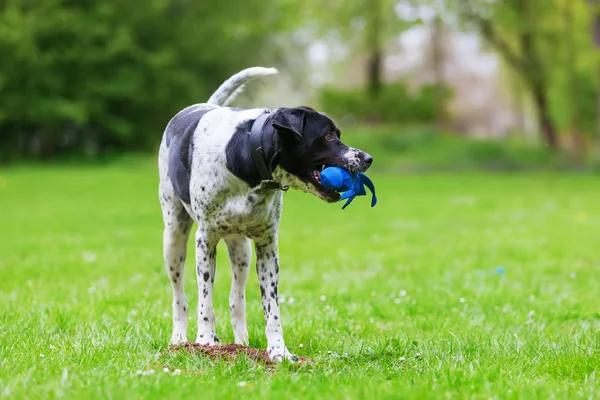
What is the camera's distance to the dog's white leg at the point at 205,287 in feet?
14.5

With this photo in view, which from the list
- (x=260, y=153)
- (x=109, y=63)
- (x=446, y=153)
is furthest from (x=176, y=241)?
(x=109, y=63)

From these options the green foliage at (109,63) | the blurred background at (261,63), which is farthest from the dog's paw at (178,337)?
the green foliage at (109,63)

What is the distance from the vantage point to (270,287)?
4.43 meters

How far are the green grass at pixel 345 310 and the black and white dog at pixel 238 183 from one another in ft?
1.23

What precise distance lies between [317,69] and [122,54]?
2142cm

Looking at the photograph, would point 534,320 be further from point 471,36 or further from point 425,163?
point 471,36

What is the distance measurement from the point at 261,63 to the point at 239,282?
32.2 m

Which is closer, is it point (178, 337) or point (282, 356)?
point (282, 356)

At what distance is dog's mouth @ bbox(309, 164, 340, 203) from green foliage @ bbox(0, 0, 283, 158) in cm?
2470

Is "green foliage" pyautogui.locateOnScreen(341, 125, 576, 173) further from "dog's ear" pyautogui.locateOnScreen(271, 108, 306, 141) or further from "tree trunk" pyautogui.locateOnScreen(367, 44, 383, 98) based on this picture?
"dog's ear" pyautogui.locateOnScreen(271, 108, 306, 141)

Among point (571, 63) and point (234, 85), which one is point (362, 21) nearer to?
point (571, 63)

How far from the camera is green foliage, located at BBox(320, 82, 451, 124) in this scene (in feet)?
104

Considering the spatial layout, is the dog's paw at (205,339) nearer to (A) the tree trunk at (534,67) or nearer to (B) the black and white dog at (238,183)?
(B) the black and white dog at (238,183)

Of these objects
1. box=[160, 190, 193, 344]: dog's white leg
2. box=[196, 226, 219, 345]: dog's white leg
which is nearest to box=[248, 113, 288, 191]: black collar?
box=[196, 226, 219, 345]: dog's white leg
